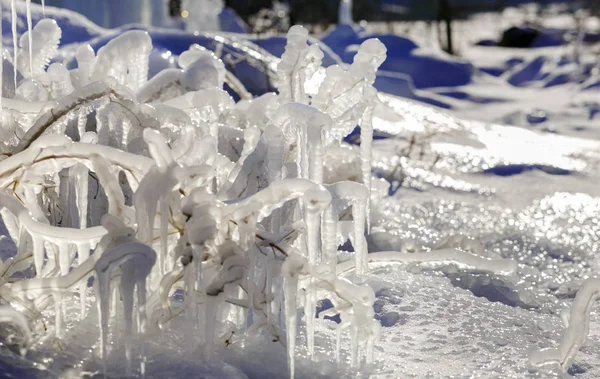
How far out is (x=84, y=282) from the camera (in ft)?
3.91

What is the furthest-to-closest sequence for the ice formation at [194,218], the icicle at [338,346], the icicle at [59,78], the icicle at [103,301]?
the icicle at [59,78]
the icicle at [338,346]
the ice formation at [194,218]
the icicle at [103,301]

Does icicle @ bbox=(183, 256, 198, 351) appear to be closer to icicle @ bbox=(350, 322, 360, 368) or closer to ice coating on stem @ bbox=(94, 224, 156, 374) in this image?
ice coating on stem @ bbox=(94, 224, 156, 374)

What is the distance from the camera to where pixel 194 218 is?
115cm

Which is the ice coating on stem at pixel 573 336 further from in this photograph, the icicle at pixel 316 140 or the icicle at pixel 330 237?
the icicle at pixel 316 140

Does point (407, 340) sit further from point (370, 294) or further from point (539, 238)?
point (539, 238)

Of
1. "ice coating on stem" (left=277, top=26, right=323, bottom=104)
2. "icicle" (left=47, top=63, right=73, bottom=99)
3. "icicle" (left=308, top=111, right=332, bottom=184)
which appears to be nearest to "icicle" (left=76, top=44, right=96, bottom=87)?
"icicle" (left=47, top=63, right=73, bottom=99)

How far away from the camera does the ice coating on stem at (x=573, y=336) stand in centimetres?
131

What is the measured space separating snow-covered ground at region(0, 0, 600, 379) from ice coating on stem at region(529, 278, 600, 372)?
0.02 meters

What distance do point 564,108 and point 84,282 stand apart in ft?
22.8

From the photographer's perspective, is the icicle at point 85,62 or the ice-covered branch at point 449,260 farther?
the icicle at point 85,62

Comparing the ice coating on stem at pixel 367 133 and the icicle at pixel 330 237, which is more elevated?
the ice coating on stem at pixel 367 133

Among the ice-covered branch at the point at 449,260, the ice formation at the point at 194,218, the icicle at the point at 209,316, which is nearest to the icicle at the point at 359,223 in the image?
the ice formation at the point at 194,218

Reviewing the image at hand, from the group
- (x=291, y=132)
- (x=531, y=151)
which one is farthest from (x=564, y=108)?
(x=291, y=132)

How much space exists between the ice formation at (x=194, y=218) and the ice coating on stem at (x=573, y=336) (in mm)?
317
